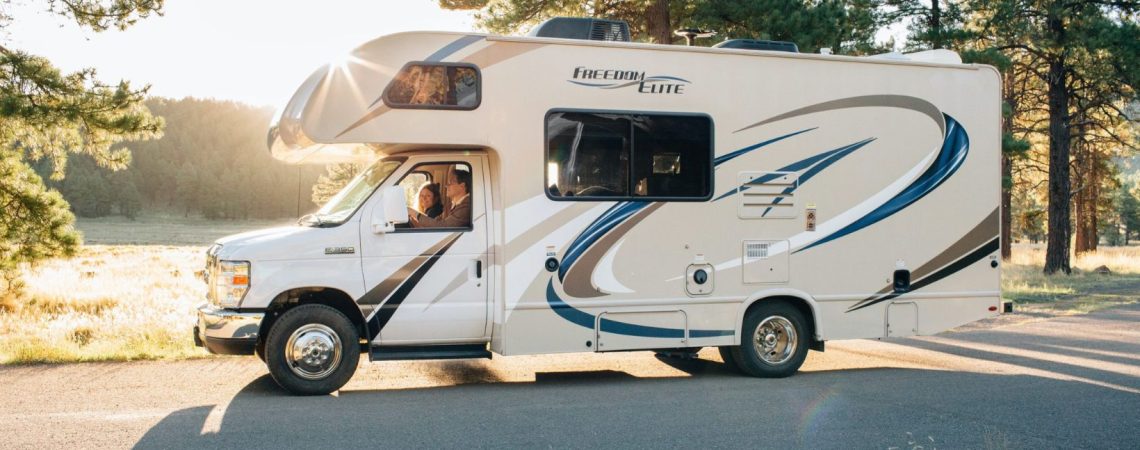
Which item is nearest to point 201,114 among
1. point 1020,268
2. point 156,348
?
point 1020,268

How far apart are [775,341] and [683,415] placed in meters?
2.33

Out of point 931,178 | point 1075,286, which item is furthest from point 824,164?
point 1075,286

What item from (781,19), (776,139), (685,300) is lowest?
(685,300)

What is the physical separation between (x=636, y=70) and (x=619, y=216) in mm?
1369

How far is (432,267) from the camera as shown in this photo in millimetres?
8531

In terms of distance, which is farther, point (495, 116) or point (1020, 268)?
point (1020, 268)

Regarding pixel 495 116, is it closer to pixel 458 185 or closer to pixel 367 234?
pixel 458 185

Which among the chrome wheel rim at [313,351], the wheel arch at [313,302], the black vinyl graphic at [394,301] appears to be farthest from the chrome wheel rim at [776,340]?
the chrome wheel rim at [313,351]

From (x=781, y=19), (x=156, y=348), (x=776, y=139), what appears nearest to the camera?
(x=776, y=139)

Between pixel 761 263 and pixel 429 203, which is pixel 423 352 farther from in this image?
pixel 761 263

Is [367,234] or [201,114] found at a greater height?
[201,114]

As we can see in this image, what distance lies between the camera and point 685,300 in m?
9.11

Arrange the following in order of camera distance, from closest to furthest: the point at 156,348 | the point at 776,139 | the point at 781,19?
the point at 776,139, the point at 156,348, the point at 781,19

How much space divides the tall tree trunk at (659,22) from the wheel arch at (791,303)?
398 inches
